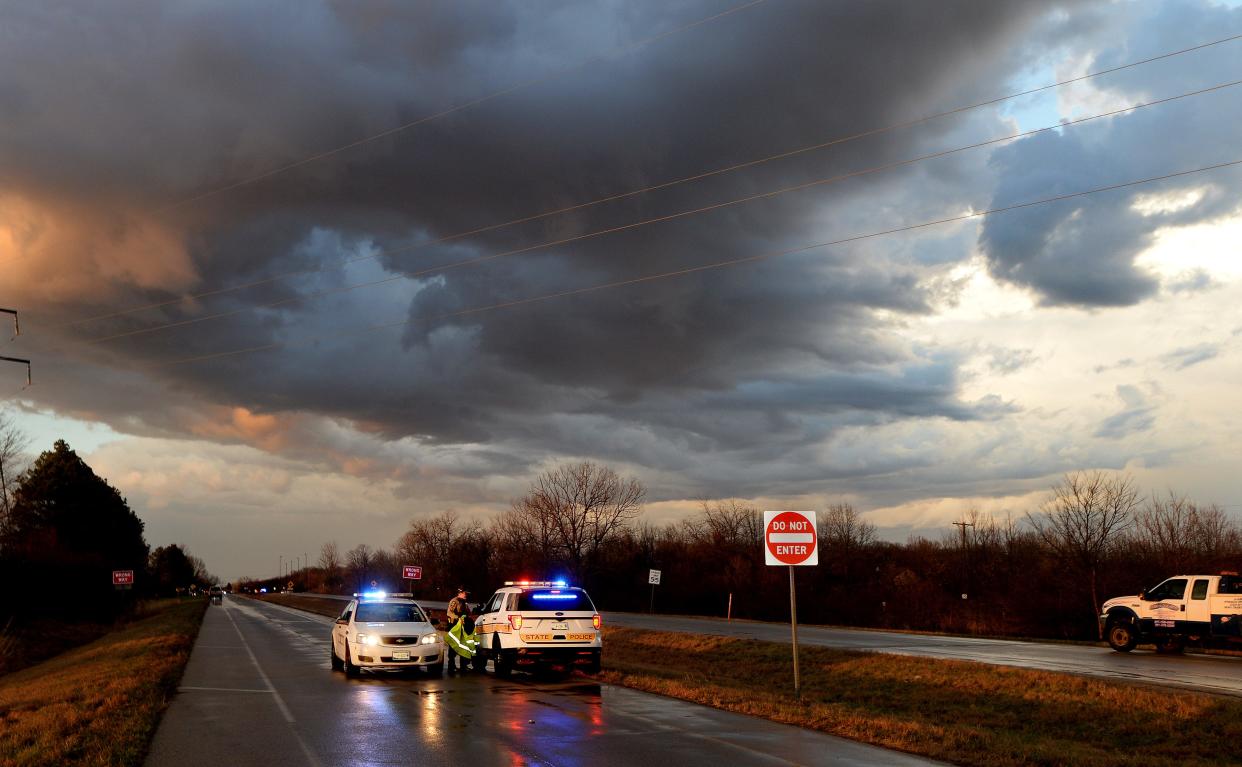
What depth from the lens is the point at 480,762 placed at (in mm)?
9711

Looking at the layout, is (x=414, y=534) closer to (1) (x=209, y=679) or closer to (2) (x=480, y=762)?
(1) (x=209, y=679)

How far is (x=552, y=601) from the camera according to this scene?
19.3 metres

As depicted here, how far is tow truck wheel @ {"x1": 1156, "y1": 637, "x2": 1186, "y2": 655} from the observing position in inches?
1003

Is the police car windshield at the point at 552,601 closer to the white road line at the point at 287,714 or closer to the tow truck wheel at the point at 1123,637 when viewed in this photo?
the white road line at the point at 287,714

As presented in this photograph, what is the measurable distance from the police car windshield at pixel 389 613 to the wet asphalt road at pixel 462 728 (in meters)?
1.63

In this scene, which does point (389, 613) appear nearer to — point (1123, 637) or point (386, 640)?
point (386, 640)

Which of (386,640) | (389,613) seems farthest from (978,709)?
(389,613)

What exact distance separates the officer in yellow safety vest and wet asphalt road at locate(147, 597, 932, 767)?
183 cm

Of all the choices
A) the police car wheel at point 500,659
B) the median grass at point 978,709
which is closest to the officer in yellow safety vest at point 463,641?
the police car wheel at point 500,659

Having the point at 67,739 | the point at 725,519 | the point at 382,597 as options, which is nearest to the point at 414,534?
the point at 725,519

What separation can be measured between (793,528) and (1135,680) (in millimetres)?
8173

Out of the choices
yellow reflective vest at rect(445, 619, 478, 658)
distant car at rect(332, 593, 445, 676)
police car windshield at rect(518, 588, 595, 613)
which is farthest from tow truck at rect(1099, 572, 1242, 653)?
distant car at rect(332, 593, 445, 676)

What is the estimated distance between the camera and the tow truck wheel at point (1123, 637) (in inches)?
1025

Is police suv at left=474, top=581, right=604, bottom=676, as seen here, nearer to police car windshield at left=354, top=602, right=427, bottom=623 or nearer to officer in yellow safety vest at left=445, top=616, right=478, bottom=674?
officer in yellow safety vest at left=445, top=616, right=478, bottom=674
